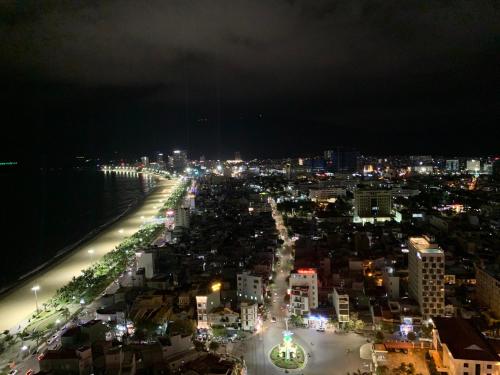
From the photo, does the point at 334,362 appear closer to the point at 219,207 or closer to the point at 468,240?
the point at 468,240

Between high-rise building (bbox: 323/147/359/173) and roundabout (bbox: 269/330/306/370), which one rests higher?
high-rise building (bbox: 323/147/359/173)

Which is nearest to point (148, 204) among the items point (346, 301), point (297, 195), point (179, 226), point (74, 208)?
point (74, 208)

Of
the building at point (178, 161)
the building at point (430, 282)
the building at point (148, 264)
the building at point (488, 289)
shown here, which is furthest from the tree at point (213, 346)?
the building at point (178, 161)

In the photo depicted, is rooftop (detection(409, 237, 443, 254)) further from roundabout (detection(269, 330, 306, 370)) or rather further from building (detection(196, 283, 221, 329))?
building (detection(196, 283, 221, 329))

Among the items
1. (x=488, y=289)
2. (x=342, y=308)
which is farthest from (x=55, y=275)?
(x=488, y=289)

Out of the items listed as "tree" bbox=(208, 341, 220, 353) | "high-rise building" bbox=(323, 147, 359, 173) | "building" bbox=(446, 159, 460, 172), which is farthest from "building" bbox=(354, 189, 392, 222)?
"building" bbox=(446, 159, 460, 172)

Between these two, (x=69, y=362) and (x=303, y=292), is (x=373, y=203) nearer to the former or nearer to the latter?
(x=303, y=292)

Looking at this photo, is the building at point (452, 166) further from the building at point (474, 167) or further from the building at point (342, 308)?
the building at point (342, 308)
